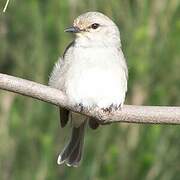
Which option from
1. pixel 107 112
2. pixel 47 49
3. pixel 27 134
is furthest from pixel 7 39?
pixel 107 112

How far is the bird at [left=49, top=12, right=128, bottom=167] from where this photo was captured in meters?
3.02

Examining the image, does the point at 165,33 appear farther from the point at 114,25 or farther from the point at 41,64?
the point at 41,64

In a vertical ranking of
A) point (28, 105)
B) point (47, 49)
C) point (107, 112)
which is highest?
point (47, 49)

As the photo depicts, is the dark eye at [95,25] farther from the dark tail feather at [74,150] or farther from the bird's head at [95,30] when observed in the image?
the dark tail feather at [74,150]

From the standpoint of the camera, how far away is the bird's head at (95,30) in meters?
3.26

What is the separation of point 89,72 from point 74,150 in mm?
426

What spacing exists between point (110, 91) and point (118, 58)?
19cm

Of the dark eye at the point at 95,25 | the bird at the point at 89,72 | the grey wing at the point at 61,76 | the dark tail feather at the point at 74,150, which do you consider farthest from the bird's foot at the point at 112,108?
the dark eye at the point at 95,25

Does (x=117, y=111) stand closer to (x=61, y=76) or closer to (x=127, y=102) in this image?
(x=61, y=76)

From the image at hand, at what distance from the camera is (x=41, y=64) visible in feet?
11.2

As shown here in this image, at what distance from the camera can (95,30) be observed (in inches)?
132

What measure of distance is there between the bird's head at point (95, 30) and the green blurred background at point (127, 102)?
11 centimetres

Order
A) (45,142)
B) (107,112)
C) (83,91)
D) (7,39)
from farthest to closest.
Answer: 1. (7,39)
2. (45,142)
3. (83,91)
4. (107,112)

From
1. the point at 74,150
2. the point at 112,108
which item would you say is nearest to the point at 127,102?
the point at 74,150
